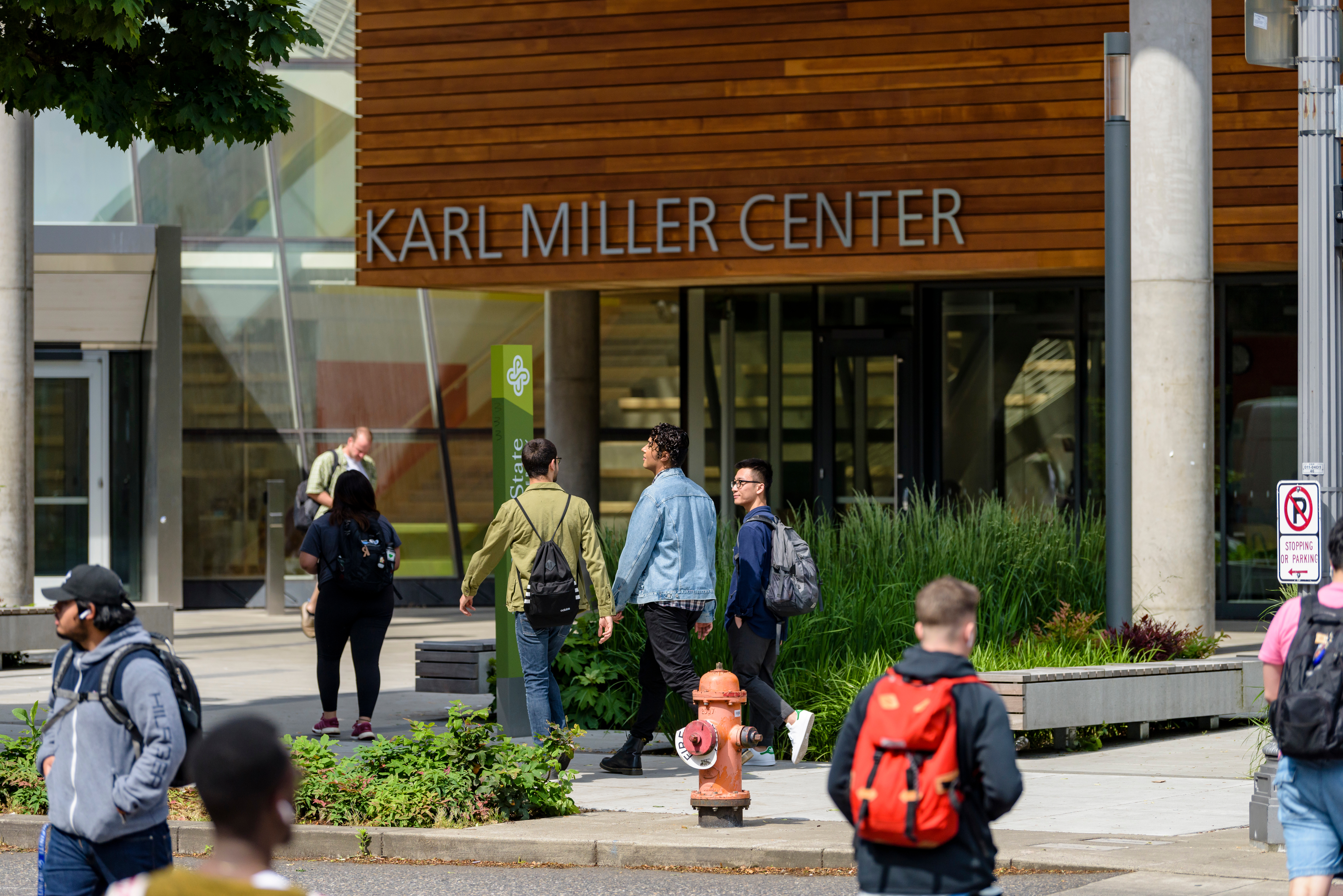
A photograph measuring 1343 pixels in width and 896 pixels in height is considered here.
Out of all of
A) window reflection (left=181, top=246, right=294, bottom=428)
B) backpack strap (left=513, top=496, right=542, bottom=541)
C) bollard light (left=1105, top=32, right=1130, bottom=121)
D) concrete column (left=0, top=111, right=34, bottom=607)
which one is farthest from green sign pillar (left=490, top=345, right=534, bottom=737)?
window reflection (left=181, top=246, right=294, bottom=428)

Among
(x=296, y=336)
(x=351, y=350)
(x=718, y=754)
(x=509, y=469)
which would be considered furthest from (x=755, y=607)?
(x=296, y=336)

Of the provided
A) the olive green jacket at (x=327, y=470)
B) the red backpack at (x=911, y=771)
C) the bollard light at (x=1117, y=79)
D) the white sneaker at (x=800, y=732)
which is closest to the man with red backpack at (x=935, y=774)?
the red backpack at (x=911, y=771)

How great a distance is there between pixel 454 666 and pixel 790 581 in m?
4.32

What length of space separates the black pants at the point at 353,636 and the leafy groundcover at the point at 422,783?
81.0 inches

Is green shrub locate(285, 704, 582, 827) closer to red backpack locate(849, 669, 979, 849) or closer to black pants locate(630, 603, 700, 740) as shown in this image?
black pants locate(630, 603, 700, 740)

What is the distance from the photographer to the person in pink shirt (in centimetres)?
580

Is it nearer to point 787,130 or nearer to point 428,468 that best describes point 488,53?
point 787,130

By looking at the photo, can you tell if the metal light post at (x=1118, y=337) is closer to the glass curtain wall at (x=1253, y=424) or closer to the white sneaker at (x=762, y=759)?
the white sneaker at (x=762, y=759)

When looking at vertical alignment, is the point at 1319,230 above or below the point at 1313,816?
above

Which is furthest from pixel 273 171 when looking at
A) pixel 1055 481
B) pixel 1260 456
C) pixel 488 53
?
pixel 1260 456

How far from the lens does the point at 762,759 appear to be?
11117mm

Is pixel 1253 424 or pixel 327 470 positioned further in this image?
pixel 327 470

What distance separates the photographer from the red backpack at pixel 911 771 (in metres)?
4.28

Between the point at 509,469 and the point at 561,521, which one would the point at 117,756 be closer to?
the point at 561,521
